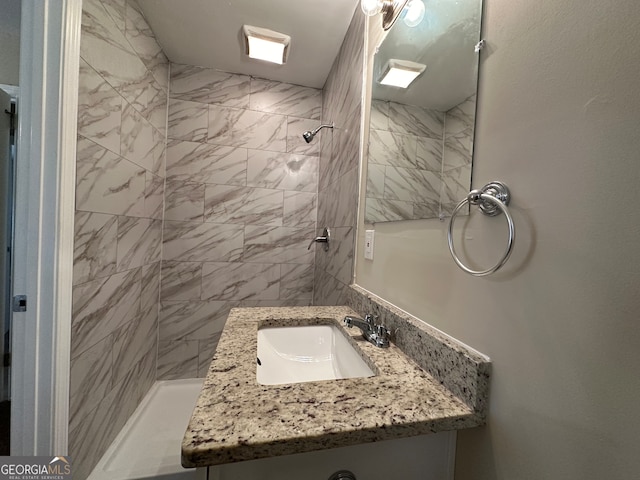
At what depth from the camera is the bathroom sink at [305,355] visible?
835 mm

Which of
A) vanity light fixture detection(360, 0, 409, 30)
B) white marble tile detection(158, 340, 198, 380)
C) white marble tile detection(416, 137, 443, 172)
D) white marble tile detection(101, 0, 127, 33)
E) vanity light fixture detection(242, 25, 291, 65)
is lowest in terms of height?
white marble tile detection(158, 340, 198, 380)

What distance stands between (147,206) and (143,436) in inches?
54.3

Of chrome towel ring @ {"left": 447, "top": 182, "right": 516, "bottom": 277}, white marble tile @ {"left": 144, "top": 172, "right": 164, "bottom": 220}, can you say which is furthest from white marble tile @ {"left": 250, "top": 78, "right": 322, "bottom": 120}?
chrome towel ring @ {"left": 447, "top": 182, "right": 516, "bottom": 277}

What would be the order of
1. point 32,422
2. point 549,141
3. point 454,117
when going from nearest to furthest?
point 549,141, point 454,117, point 32,422

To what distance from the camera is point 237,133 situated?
195 cm

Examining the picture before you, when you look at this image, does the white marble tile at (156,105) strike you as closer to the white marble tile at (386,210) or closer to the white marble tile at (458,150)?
the white marble tile at (386,210)

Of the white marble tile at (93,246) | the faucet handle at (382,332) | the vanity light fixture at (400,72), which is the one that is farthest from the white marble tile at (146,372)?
the vanity light fixture at (400,72)

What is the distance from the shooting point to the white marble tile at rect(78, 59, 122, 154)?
100 centimetres

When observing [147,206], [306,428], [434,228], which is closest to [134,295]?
[147,206]

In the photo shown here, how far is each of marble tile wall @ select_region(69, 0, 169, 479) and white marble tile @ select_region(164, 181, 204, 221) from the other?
119 millimetres

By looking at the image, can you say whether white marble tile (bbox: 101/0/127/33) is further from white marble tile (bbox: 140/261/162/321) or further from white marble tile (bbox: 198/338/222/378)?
white marble tile (bbox: 198/338/222/378)

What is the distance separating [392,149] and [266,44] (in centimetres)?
126

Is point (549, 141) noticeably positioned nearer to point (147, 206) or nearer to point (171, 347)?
point (147, 206)

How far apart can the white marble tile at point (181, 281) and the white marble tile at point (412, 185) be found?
1.62 metres
